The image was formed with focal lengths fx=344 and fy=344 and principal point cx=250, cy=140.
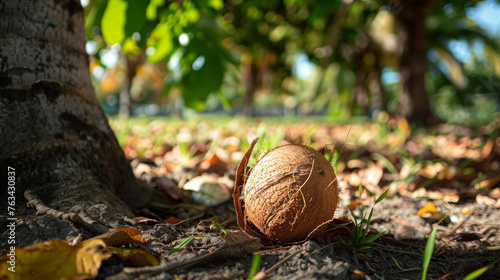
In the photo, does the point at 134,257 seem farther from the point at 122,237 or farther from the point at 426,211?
the point at 426,211

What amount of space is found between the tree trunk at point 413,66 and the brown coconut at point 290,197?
199 inches

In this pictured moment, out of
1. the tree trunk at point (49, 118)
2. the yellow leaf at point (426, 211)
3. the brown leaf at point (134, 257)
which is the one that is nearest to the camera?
the brown leaf at point (134, 257)

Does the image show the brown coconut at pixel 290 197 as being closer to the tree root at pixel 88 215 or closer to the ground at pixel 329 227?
the ground at pixel 329 227

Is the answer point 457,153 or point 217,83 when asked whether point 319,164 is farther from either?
point 457,153

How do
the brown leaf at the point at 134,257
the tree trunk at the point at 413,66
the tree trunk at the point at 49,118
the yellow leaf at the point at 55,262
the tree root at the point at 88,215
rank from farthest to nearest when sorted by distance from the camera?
the tree trunk at the point at 413,66 → the tree trunk at the point at 49,118 → the tree root at the point at 88,215 → the brown leaf at the point at 134,257 → the yellow leaf at the point at 55,262

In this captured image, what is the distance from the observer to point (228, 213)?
1752 mm

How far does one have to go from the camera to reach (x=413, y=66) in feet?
18.5

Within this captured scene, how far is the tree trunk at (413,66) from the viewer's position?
17.8 ft

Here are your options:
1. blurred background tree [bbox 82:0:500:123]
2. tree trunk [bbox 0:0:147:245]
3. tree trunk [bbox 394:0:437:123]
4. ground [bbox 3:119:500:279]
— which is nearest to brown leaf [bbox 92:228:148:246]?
ground [bbox 3:119:500:279]

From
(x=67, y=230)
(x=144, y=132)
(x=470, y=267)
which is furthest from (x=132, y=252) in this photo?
(x=144, y=132)

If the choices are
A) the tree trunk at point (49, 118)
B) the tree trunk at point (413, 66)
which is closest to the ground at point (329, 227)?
the tree trunk at point (49, 118)

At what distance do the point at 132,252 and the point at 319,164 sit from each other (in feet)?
2.20

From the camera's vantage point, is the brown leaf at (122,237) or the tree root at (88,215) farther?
the tree root at (88,215)

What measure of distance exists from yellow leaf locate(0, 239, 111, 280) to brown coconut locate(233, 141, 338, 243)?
0.54 metres
